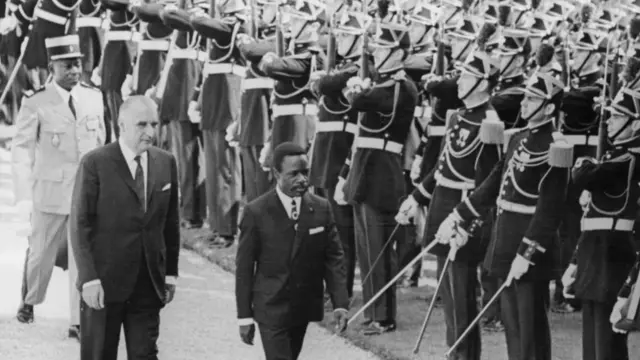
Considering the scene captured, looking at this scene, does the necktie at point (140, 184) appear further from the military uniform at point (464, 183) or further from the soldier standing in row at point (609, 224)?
the soldier standing in row at point (609, 224)

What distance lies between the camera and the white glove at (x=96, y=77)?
17031 mm

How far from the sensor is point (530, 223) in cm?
1021

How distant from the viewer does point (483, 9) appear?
41.3 feet

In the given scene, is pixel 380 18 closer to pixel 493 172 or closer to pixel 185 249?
pixel 493 172

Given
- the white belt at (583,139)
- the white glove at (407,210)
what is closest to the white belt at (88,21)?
the white glove at (407,210)

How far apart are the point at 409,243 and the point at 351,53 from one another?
1458mm

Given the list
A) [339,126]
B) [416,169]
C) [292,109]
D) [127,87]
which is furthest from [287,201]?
[127,87]

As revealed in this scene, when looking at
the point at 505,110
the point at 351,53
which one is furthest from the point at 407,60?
the point at 505,110

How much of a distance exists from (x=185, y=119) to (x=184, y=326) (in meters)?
3.51

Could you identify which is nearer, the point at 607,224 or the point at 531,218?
the point at 607,224

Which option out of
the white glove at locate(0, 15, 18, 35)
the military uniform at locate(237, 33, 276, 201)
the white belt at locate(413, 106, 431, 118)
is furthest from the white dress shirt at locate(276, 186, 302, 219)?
the white glove at locate(0, 15, 18, 35)

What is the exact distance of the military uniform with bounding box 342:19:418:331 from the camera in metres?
12.1

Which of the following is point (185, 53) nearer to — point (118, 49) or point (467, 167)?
point (118, 49)

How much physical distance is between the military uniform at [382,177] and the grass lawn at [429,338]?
0.75 ft
